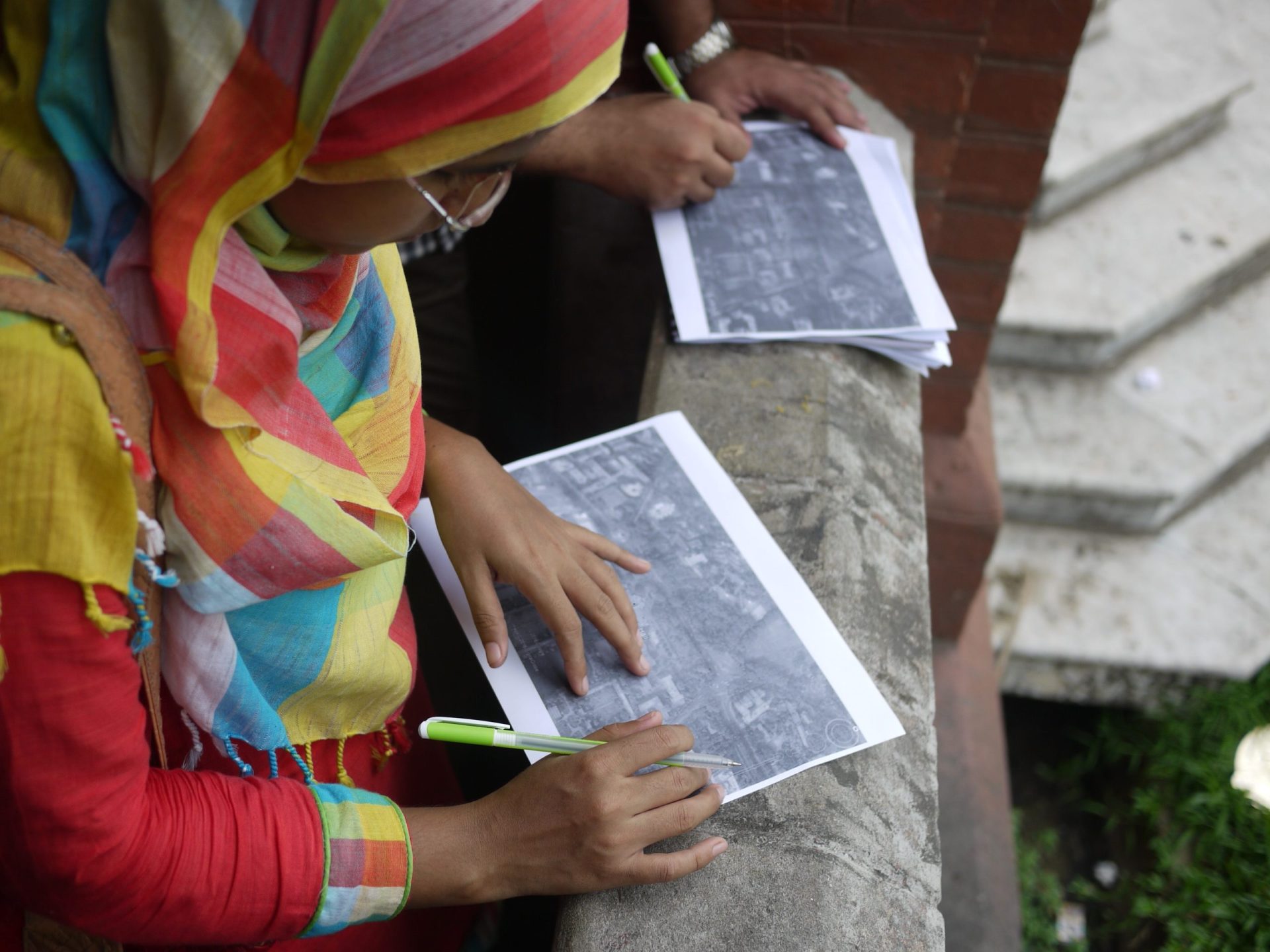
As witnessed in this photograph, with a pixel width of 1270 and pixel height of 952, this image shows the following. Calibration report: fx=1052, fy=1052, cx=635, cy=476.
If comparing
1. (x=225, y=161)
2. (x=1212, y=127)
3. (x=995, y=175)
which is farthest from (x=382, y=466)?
(x=1212, y=127)

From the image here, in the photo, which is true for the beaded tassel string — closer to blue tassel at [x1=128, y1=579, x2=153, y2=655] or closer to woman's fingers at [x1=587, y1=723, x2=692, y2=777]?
blue tassel at [x1=128, y1=579, x2=153, y2=655]

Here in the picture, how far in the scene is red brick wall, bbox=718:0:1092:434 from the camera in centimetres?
177

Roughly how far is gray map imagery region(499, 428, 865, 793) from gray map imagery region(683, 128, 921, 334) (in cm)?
34

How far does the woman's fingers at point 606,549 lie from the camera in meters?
1.15

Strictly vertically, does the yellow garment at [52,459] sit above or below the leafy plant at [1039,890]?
above

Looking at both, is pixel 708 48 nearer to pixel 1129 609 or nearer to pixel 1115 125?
pixel 1115 125

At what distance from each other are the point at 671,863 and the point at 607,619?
0.84ft

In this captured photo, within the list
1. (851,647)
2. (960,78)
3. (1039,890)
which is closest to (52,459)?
(851,647)

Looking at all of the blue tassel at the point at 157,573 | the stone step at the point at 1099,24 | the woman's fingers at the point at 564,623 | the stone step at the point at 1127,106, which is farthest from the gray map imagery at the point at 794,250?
the stone step at the point at 1099,24

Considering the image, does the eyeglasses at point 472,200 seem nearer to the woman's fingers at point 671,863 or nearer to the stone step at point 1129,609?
the woman's fingers at point 671,863

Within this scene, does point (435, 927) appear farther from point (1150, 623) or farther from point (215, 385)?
point (1150, 623)

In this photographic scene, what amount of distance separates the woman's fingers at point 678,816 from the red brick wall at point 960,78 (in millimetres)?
1357

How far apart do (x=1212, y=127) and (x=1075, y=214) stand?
693mm

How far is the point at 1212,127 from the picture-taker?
11.3ft
